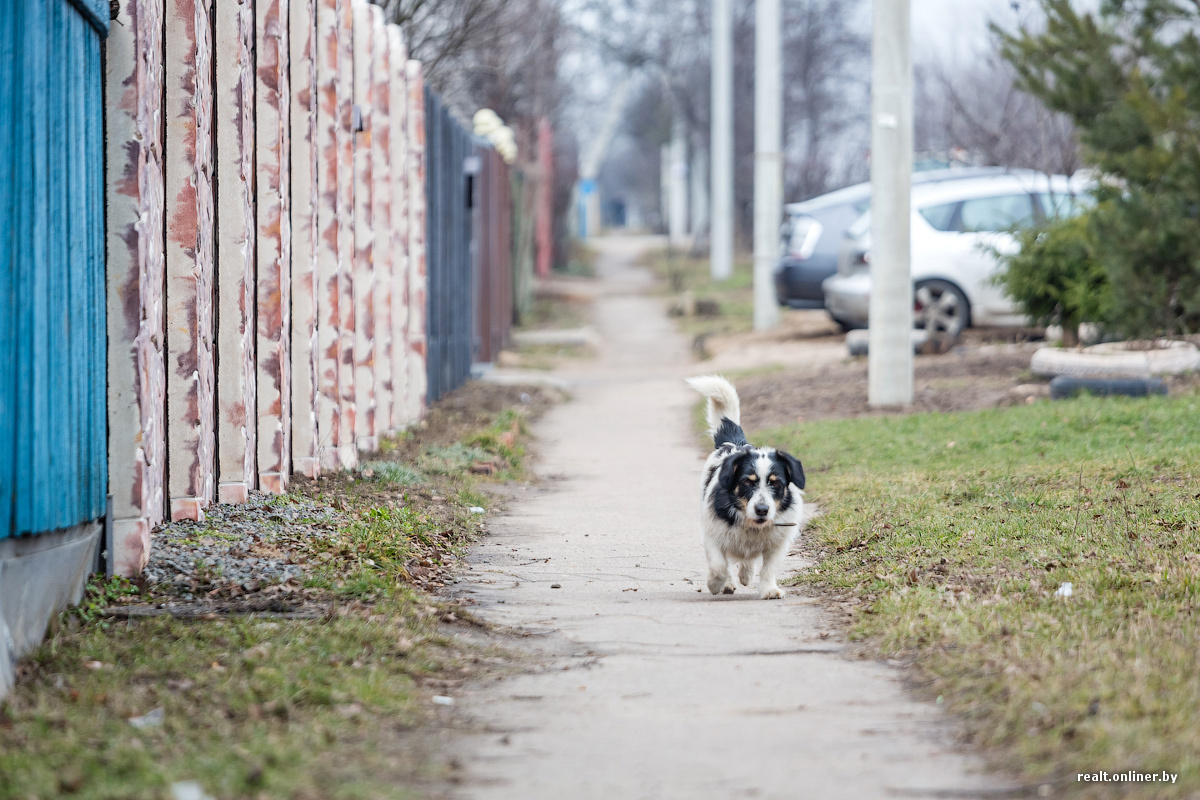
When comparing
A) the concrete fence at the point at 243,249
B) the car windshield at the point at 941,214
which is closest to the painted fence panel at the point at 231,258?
the concrete fence at the point at 243,249

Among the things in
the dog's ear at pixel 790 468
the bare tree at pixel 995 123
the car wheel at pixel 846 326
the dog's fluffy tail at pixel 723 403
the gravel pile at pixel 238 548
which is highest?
the bare tree at pixel 995 123

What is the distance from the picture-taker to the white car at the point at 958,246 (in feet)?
53.6

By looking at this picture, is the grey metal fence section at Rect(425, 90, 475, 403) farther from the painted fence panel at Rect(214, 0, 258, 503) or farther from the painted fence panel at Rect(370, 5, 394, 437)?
the painted fence panel at Rect(214, 0, 258, 503)

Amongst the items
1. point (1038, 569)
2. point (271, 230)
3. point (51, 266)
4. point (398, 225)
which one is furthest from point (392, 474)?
point (1038, 569)

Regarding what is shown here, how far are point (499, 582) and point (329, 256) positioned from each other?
3017mm

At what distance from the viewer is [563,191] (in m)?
38.1

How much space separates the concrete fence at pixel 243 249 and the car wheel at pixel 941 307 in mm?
7837

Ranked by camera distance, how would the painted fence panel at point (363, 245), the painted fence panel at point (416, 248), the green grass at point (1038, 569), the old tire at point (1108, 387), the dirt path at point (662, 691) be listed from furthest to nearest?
the painted fence panel at point (416, 248) < the old tire at point (1108, 387) < the painted fence panel at point (363, 245) < the green grass at point (1038, 569) < the dirt path at point (662, 691)

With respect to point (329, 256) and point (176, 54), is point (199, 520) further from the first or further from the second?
point (329, 256)

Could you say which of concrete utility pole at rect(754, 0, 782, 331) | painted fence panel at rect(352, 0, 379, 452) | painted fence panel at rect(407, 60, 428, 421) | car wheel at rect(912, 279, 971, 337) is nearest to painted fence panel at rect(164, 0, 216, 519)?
painted fence panel at rect(352, 0, 379, 452)

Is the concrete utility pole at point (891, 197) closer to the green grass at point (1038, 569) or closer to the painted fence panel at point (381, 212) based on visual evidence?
the green grass at point (1038, 569)

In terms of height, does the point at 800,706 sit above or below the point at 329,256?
below

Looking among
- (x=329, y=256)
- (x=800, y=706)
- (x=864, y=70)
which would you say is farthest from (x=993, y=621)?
(x=864, y=70)

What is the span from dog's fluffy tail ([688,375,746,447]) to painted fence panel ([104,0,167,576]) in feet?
9.05
